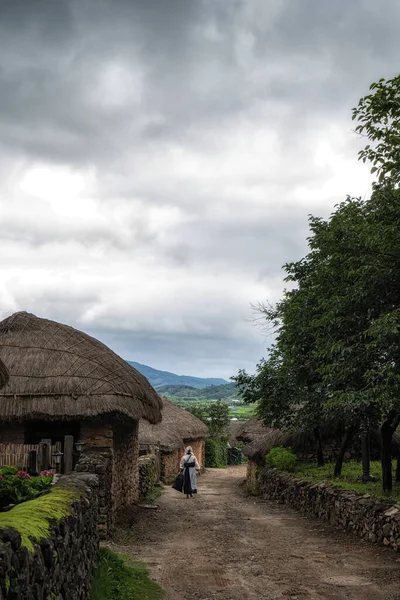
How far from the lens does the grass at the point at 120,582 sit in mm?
7832

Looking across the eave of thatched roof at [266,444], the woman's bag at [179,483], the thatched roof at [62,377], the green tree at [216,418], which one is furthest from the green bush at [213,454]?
the thatched roof at [62,377]

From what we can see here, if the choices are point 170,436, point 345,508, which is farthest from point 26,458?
point 170,436

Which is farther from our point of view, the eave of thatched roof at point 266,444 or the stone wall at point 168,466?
the stone wall at point 168,466

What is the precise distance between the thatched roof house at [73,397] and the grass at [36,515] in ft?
16.8

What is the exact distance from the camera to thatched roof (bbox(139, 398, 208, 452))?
97.7 feet

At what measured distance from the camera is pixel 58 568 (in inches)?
214

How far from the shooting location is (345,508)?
1383 cm

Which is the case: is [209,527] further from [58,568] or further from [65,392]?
[58,568]

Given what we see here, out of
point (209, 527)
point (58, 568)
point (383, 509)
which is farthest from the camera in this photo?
point (209, 527)

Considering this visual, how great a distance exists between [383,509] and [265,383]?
28.2ft

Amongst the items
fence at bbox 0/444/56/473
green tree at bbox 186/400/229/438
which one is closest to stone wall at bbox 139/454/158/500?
fence at bbox 0/444/56/473

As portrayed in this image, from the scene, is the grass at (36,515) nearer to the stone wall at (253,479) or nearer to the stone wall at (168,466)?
the stone wall at (253,479)

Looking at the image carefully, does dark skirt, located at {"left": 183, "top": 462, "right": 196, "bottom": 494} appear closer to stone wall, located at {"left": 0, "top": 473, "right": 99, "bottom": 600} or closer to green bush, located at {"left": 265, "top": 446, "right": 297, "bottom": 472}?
green bush, located at {"left": 265, "top": 446, "right": 297, "bottom": 472}

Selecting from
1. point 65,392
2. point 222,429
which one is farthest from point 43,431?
point 222,429
